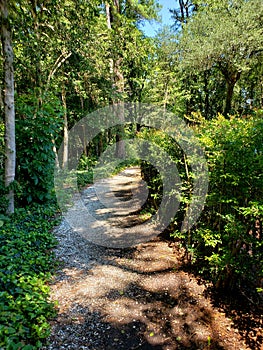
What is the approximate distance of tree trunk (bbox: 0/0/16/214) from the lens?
Answer: 4121mm

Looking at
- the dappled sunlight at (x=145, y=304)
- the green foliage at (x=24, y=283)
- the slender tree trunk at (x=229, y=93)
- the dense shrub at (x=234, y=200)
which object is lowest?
the dappled sunlight at (x=145, y=304)

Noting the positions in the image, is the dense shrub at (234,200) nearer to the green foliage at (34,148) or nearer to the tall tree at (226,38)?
the green foliage at (34,148)

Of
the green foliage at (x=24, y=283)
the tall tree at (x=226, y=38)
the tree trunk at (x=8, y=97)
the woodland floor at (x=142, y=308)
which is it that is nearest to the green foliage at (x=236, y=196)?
the woodland floor at (x=142, y=308)

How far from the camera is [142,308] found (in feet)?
8.98

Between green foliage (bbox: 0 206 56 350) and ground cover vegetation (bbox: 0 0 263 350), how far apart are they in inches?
0.5

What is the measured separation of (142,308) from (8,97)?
4289 mm

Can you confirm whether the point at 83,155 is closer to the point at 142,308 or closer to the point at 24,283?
the point at 24,283

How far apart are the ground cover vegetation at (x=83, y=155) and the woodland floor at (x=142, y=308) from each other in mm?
219

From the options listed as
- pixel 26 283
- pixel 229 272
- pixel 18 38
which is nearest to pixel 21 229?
pixel 26 283

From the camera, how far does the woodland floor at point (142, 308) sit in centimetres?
228

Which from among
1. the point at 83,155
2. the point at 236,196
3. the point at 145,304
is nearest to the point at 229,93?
the point at 83,155

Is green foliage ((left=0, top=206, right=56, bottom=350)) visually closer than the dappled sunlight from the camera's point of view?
Yes

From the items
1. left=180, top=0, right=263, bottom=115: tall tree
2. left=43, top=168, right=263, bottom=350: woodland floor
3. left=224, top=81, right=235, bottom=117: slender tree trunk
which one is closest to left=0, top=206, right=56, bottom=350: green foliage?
left=43, top=168, right=263, bottom=350: woodland floor

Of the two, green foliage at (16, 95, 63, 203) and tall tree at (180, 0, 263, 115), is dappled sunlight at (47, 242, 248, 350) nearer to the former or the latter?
green foliage at (16, 95, 63, 203)
